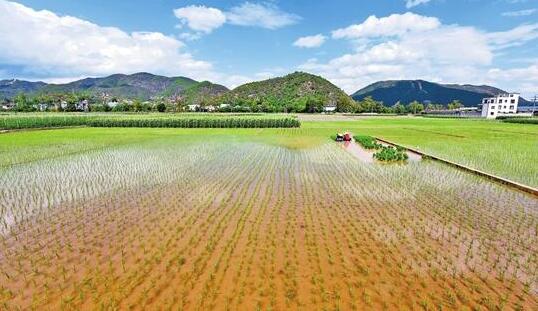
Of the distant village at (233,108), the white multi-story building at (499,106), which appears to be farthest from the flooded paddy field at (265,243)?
the white multi-story building at (499,106)

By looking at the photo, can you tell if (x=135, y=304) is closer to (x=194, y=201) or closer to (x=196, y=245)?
(x=196, y=245)

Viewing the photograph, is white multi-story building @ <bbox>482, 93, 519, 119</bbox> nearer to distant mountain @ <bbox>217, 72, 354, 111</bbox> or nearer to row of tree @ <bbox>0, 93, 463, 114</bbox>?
row of tree @ <bbox>0, 93, 463, 114</bbox>

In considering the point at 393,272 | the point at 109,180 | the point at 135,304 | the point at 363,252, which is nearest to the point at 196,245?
the point at 135,304

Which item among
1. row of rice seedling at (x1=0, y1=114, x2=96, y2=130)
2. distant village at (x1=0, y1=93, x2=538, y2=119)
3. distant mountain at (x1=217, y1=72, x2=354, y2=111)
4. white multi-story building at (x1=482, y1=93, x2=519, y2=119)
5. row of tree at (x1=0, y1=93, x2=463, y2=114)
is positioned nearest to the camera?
row of rice seedling at (x1=0, y1=114, x2=96, y2=130)

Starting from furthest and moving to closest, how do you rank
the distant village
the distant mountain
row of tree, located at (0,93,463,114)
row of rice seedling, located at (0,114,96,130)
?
1. the distant mountain
2. row of tree, located at (0,93,463,114)
3. the distant village
4. row of rice seedling, located at (0,114,96,130)

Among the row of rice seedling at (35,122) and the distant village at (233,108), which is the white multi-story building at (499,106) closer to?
the distant village at (233,108)

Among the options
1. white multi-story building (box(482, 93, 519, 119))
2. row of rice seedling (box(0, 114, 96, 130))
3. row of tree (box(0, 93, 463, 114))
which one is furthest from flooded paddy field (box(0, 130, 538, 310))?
row of tree (box(0, 93, 463, 114))

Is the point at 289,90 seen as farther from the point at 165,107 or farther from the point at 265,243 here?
the point at 265,243

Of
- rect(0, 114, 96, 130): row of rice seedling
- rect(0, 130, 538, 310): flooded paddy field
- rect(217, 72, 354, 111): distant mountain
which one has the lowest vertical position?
rect(0, 130, 538, 310): flooded paddy field
